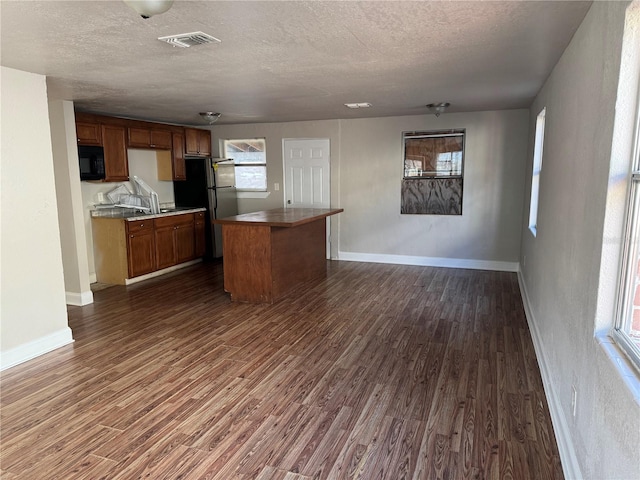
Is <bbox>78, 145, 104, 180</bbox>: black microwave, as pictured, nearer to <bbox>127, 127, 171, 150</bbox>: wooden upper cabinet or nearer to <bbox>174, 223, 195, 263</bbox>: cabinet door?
<bbox>127, 127, 171, 150</bbox>: wooden upper cabinet

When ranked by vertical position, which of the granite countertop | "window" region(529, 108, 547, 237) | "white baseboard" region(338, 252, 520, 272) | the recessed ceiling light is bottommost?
"white baseboard" region(338, 252, 520, 272)

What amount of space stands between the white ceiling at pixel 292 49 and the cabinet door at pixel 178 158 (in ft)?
6.45

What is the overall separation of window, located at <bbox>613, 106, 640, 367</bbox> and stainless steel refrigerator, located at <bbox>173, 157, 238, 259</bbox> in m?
5.92

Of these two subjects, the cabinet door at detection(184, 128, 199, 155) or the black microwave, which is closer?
the black microwave

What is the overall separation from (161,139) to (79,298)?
2629mm

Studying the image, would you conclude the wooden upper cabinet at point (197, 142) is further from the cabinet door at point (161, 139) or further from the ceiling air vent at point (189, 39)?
the ceiling air vent at point (189, 39)

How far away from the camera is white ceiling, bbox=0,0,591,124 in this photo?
2051 mm

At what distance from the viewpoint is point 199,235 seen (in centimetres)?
663

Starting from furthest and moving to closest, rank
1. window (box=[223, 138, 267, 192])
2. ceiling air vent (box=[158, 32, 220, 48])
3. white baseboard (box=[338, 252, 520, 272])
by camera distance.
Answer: window (box=[223, 138, 267, 192]), white baseboard (box=[338, 252, 520, 272]), ceiling air vent (box=[158, 32, 220, 48])

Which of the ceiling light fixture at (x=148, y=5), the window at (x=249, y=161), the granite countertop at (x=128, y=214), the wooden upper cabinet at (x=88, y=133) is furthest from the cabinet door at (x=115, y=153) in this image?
the ceiling light fixture at (x=148, y=5)

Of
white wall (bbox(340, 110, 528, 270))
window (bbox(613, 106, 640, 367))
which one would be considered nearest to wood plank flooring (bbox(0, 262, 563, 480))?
A: window (bbox(613, 106, 640, 367))

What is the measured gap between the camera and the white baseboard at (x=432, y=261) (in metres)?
6.02

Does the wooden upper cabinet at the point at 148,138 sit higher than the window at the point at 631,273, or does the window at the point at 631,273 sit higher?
the wooden upper cabinet at the point at 148,138

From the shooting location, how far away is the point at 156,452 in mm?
2188
